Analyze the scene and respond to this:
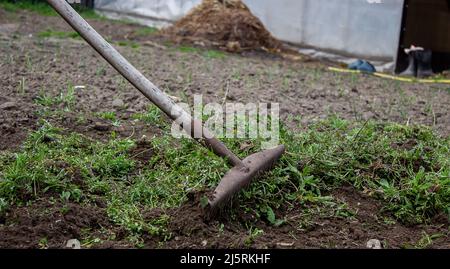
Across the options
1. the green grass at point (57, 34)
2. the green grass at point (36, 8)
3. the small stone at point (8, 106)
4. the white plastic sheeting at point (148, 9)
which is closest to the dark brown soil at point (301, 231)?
the small stone at point (8, 106)

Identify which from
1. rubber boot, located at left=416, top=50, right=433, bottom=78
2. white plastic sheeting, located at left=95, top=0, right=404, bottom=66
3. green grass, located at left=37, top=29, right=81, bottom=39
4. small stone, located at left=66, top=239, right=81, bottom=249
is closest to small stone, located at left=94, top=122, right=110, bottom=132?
small stone, located at left=66, top=239, right=81, bottom=249

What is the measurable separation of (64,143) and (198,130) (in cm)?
101

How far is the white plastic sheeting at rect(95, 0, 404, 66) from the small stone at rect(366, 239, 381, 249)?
24.2 feet

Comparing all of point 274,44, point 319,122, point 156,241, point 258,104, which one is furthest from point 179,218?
point 274,44

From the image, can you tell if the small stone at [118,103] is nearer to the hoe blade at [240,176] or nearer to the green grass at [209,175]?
the green grass at [209,175]

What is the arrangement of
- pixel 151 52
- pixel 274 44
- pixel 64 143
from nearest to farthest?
pixel 64 143 < pixel 151 52 < pixel 274 44

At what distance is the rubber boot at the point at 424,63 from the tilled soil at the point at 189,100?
1.42m

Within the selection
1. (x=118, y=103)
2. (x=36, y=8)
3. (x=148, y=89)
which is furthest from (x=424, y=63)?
(x=36, y=8)

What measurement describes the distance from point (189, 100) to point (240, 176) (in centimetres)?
234

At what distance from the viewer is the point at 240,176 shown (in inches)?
136

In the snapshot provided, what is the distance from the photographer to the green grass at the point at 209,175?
3445mm

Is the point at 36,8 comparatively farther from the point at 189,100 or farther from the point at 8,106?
the point at 8,106

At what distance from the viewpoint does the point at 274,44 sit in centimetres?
1108
